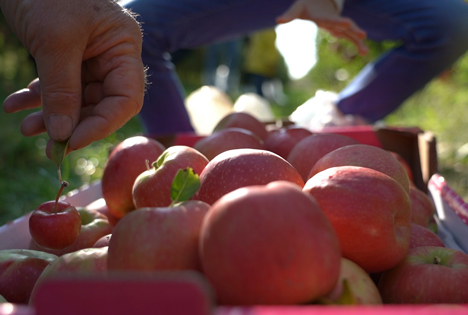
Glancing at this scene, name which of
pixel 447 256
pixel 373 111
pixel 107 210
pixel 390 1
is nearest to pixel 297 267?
pixel 447 256

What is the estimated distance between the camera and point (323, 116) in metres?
2.43

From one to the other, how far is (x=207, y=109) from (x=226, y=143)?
6.22 feet

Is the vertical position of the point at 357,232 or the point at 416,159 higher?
the point at 357,232

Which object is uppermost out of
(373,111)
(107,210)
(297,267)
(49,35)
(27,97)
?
(49,35)

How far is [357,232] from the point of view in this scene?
2.43 feet

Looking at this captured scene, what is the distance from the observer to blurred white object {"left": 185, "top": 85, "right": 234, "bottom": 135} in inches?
121

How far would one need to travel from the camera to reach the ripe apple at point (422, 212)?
1.15m

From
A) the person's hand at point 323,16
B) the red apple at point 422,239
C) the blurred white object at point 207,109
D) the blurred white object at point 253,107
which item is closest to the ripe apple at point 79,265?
the red apple at point 422,239

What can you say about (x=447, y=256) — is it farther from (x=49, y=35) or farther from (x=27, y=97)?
(x=27, y=97)

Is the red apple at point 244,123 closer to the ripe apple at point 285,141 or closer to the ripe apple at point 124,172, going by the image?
the ripe apple at point 285,141

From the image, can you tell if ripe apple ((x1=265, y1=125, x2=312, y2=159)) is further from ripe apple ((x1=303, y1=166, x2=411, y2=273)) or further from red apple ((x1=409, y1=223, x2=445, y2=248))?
ripe apple ((x1=303, y1=166, x2=411, y2=273))

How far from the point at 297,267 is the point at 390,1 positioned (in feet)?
6.67

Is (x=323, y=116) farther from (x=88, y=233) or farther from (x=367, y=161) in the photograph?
(x=88, y=233)

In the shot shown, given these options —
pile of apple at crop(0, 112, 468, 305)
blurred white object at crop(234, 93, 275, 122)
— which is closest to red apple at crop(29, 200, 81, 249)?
pile of apple at crop(0, 112, 468, 305)
